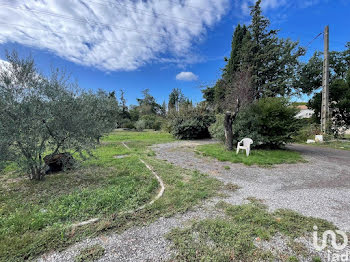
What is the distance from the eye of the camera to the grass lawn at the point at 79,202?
167 centimetres

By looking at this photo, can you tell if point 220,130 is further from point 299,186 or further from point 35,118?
point 35,118

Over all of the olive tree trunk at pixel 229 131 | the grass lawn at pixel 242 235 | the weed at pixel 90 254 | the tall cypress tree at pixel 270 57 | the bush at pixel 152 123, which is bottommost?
the weed at pixel 90 254

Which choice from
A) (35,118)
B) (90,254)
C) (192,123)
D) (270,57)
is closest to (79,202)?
(90,254)

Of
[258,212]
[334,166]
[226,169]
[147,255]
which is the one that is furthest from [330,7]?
[147,255]

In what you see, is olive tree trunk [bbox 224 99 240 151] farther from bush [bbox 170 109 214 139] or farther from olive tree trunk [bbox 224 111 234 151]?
bush [bbox 170 109 214 139]

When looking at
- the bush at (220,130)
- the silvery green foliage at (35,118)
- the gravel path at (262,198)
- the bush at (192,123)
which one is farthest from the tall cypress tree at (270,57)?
the silvery green foliage at (35,118)

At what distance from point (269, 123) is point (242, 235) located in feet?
19.9

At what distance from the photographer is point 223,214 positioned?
2.12 metres

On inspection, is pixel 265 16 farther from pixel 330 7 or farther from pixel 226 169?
pixel 226 169

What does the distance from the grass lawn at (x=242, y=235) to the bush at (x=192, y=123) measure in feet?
32.0

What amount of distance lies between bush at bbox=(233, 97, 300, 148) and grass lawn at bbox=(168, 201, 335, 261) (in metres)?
5.23

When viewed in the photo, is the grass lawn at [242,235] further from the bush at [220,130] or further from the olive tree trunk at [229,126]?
the bush at [220,130]

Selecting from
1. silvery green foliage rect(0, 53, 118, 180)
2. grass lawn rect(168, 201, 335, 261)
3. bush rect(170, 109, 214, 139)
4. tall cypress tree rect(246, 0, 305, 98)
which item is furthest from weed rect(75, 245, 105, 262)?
tall cypress tree rect(246, 0, 305, 98)

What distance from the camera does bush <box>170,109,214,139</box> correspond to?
38.9ft
